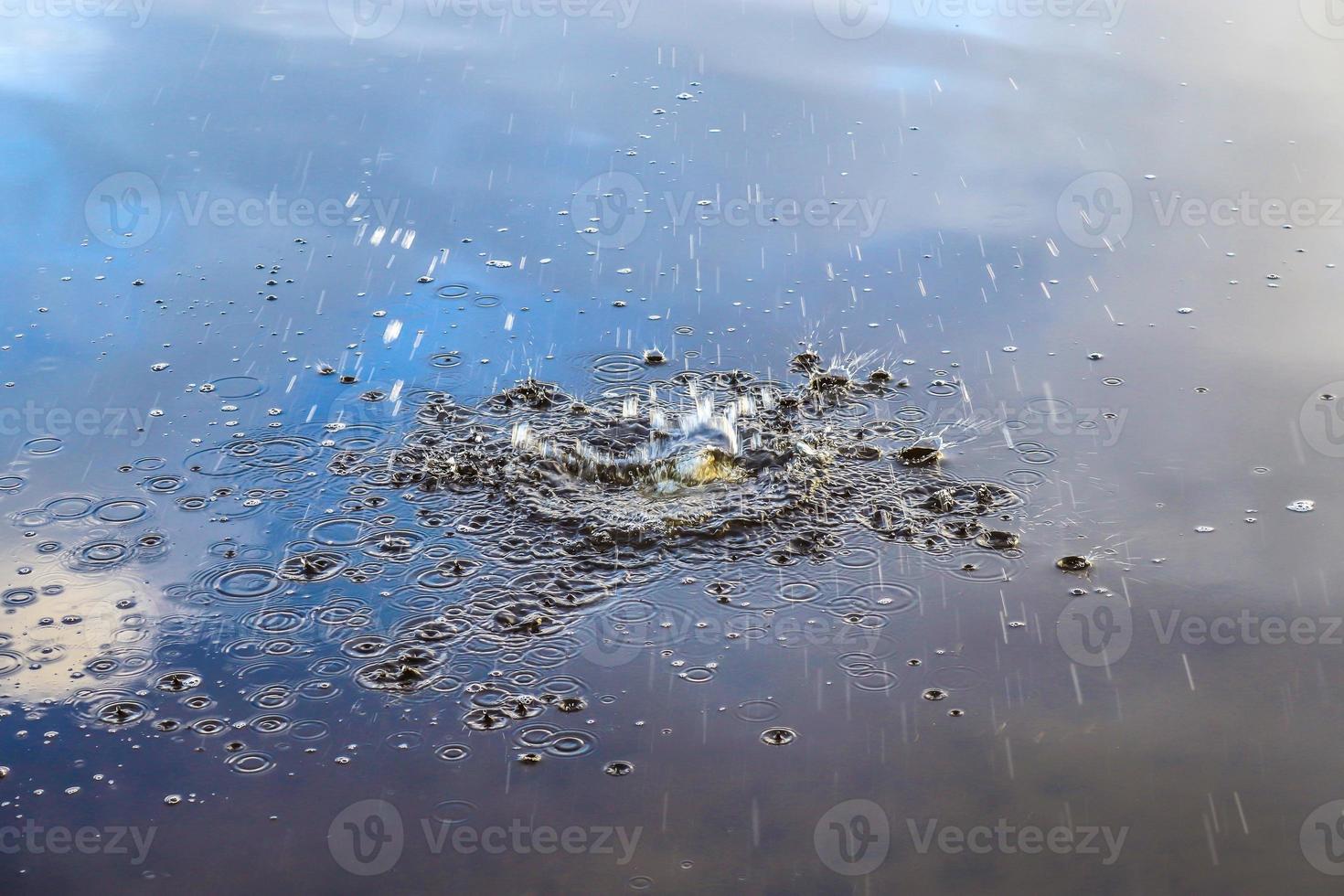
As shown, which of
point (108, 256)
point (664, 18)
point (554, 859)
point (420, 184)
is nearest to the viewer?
point (554, 859)

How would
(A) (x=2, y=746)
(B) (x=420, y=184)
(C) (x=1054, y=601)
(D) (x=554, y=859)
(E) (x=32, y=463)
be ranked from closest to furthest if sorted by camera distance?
(D) (x=554, y=859), (A) (x=2, y=746), (C) (x=1054, y=601), (E) (x=32, y=463), (B) (x=420, y=184)

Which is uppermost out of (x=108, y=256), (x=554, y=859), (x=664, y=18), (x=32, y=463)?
(x=664, y=18)

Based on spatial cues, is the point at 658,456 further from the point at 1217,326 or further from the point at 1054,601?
the point at 1217,326

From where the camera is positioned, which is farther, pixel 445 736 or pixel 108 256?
pixel 108 256

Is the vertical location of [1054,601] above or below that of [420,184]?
below

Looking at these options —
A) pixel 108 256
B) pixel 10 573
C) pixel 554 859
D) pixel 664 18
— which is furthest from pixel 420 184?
pixel 554 859

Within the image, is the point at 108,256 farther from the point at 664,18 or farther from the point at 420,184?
the point at 664,18

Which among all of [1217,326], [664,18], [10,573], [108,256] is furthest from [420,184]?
[1217,326]
